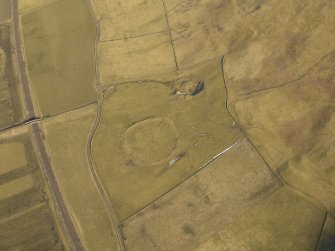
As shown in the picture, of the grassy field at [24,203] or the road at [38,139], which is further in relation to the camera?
the road at [38,139]

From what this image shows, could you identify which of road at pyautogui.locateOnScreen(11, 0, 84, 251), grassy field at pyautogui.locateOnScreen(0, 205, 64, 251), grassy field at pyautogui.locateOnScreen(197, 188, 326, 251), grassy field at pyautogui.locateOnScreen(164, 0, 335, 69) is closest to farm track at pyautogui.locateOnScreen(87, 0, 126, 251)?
road at pyautogui.locateOnScreen(11, 0, 84, 251)

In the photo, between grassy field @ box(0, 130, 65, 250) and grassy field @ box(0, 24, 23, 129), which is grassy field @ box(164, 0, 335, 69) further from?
grassy field @ box(0, 130, 65, 250)

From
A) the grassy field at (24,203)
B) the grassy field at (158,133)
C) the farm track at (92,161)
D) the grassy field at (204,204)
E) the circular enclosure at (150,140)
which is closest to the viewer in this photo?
the grassy field at (204,204)

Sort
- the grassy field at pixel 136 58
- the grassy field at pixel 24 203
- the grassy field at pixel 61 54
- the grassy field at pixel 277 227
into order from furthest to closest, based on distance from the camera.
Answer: the grassy field at pixel 61 54
the grassy field at pixel 136 58
the grassy field at pixel 24 203
the grassy field at pixel 277 227

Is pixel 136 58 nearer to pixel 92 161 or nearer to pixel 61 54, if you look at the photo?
pixel 61 54

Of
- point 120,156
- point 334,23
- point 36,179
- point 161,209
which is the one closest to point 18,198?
point 36,179

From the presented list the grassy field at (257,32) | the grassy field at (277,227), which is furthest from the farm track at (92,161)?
the grassy field at (257,32)

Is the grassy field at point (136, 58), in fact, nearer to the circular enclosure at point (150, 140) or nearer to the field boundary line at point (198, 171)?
the circular enclosure at point (150, 140)

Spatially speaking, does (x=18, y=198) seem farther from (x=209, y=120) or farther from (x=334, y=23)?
(x=334, y=23)

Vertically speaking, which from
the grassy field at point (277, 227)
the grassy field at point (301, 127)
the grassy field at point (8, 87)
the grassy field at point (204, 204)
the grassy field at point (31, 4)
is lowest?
the grassy field at point (277, 227)
